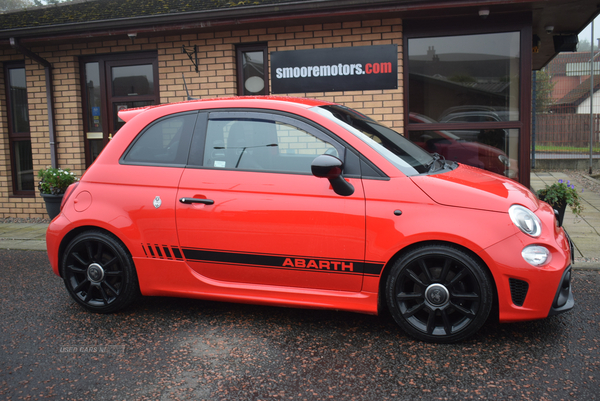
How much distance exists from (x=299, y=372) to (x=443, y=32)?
5538 millimetres

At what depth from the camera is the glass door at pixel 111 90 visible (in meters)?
8.19

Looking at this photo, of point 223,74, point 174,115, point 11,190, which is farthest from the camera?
point 11,190

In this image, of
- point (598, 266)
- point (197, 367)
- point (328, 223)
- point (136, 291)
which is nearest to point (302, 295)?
point (328, 223)

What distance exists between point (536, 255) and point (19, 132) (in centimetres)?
912

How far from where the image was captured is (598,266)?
5141mm

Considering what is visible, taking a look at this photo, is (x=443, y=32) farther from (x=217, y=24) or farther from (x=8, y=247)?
(x=8, y=247)

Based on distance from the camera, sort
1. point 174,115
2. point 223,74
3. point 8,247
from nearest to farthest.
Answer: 1. point 174,115
2. point 8,247
3. point 223,74

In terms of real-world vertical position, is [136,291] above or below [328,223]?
below

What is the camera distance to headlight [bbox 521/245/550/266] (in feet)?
10.2

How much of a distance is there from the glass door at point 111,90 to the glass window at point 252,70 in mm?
1448

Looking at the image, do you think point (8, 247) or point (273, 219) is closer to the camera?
point (273, 219)

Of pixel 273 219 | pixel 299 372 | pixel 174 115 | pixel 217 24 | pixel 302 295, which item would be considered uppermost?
pixel 217 24

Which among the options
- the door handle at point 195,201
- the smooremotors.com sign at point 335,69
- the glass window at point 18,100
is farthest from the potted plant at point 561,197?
the glass window at point 18,100

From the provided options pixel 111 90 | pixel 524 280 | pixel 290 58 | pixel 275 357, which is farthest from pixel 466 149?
pixel 111 90
